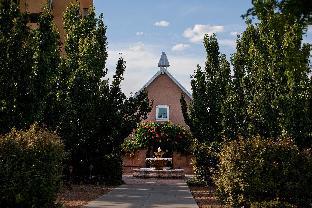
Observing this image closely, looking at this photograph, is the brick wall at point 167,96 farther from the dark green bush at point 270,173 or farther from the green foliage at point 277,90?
the dark green bush at point 270,173

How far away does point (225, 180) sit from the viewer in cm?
1248

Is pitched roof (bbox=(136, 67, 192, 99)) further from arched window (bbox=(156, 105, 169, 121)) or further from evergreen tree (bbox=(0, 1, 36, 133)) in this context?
evergreen tree (bbox=(0, 1, 36, 133))

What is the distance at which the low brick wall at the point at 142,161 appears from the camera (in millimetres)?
37250

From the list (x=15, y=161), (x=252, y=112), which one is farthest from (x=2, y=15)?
(x=252, y=112)

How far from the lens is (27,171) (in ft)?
33.2

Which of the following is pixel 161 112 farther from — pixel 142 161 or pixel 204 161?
pixel 204 161

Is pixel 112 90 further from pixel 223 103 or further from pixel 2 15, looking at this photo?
pixel 2 15

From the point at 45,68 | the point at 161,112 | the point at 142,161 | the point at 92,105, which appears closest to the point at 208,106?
the point at 92,105

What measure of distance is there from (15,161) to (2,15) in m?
6.58

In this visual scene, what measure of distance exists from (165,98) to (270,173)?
29.3m

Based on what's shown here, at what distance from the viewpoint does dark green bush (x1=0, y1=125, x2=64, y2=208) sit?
10.0m

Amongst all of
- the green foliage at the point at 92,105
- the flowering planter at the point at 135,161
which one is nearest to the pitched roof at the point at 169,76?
the flowering planter at the point at 135,161

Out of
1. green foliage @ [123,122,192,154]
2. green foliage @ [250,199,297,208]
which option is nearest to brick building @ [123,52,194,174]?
green foliage @ [123,122,192,154]

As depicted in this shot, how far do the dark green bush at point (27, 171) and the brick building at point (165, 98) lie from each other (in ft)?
98.4
